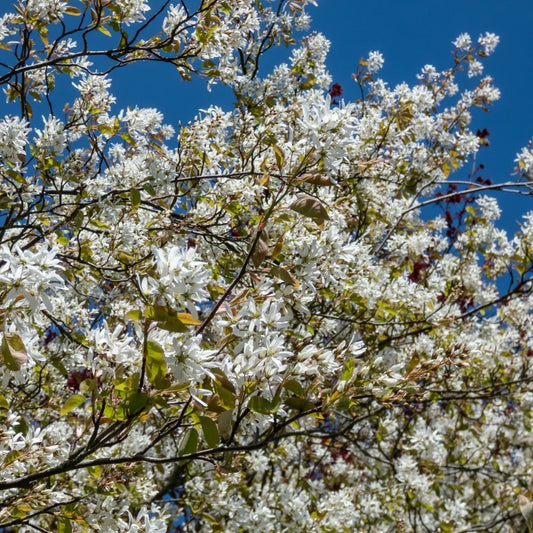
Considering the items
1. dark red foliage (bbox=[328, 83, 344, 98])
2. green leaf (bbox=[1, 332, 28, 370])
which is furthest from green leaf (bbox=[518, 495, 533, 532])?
dark red foliage (bbox=[328, 83, 344, 98])

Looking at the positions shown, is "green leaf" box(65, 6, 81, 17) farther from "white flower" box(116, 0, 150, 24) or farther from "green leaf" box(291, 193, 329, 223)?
"green leaf" box(291, 193, 329, 223)

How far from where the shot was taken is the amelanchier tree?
6.04ft

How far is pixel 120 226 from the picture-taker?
369 cm

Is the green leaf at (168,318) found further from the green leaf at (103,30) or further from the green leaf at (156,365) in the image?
the green leaf at (103,30)

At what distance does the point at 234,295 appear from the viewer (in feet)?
8.00

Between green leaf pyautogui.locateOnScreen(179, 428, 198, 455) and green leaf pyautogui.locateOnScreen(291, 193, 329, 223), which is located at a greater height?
green leaf pyautogui.locateOnScreen(291, 193, 329, 223)

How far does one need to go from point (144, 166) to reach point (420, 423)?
494cm

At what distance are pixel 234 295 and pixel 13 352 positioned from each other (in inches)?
37.6

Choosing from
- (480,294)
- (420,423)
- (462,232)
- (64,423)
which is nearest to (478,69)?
(462,232)

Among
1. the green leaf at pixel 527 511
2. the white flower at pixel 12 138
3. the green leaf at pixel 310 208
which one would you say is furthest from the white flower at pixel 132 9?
the green leaf at pixel 527 511

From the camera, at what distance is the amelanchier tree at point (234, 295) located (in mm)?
1842

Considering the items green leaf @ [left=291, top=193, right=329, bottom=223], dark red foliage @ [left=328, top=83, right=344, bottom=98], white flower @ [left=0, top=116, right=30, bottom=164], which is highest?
dark red foliage @ [left=328, top=83, right=344, bottom=98]

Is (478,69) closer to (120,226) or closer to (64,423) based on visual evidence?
(120,226)

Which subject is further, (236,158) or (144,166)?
(236,158)
